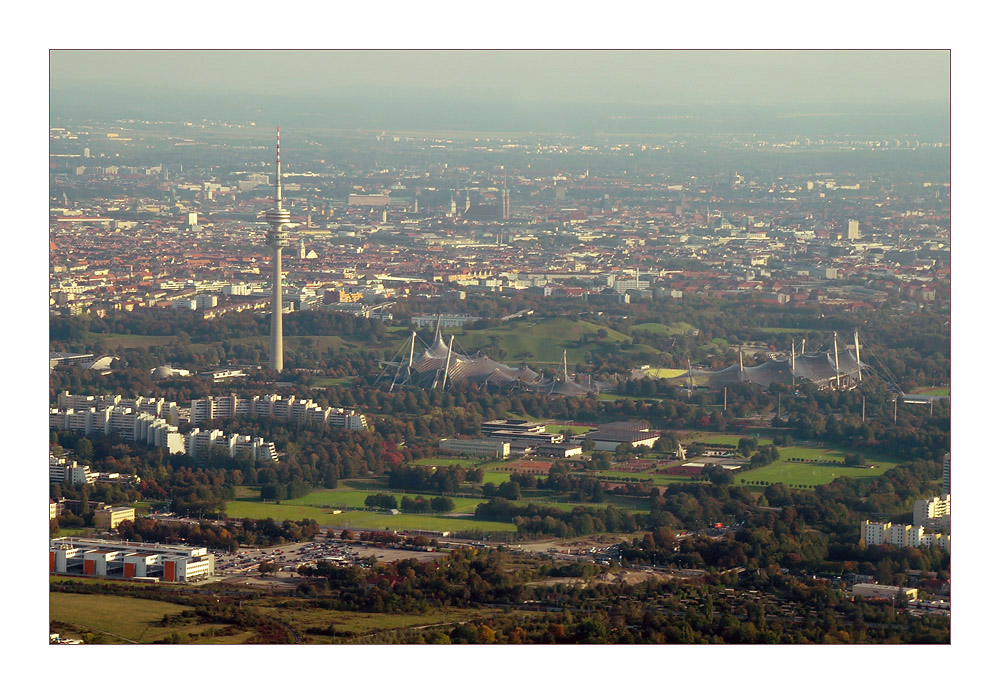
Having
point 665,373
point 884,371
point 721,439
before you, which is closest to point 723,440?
point 721,439

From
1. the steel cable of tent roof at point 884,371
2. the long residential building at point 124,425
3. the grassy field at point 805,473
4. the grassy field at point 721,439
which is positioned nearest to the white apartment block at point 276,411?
the long residential building at point 124,425

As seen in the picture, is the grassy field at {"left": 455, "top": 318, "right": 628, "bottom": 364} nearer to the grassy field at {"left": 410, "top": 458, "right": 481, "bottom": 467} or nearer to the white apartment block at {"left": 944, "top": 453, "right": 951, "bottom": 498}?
the grassy field at {"left": 410, "top": 458, "right": 481, "bottom": 467}

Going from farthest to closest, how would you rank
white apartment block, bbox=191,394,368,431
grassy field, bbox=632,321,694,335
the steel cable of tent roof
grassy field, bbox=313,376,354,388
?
grassy field, bbox=632,321,694,335, grassy field, bbox=313,376,354,388, white apartment block, bbox=191,394,368,431, the steel cable of tent roof

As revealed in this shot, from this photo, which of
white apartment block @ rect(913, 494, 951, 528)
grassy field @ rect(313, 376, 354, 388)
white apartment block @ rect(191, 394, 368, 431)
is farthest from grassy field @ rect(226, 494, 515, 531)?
white apartment block @ rect(913, 494, 951, 528)

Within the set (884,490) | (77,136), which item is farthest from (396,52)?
(884,490)

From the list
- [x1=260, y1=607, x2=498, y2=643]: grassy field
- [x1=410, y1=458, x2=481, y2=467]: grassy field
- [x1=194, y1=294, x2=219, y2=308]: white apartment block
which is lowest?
[x1=260, y1=607, x2=498, y2=643]: grassy field

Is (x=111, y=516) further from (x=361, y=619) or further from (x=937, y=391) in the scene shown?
(x=937, y=391)
